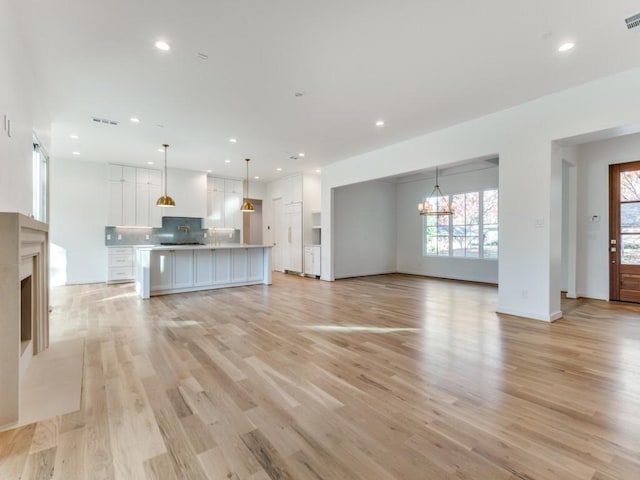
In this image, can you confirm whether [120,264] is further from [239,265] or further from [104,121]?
[104,121]

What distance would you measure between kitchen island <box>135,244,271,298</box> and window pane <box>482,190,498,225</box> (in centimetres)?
559

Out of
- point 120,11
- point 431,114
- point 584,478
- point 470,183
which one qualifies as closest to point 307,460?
point 584,478

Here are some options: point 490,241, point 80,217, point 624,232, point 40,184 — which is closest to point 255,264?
point 40,184

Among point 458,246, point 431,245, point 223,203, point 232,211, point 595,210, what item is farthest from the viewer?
point 232,211

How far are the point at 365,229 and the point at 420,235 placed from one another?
1.72m

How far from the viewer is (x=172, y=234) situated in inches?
349

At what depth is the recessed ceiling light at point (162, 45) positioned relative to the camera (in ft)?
9.61

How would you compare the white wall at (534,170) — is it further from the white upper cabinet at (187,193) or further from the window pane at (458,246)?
the white upper cabinet at (187,193)

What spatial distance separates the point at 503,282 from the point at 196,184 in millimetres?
8003

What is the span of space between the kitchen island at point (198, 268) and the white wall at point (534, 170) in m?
4.92

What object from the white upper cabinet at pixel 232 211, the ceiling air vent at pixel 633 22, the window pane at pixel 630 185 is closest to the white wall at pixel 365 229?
the white upper cabinet at pixel 232 211

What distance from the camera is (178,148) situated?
656cm

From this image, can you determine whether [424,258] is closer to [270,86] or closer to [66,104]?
[270,86]

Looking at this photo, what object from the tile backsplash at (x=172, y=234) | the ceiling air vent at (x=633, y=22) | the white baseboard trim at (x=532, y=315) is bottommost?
the white baseboard trim at (x=532, y=315)
